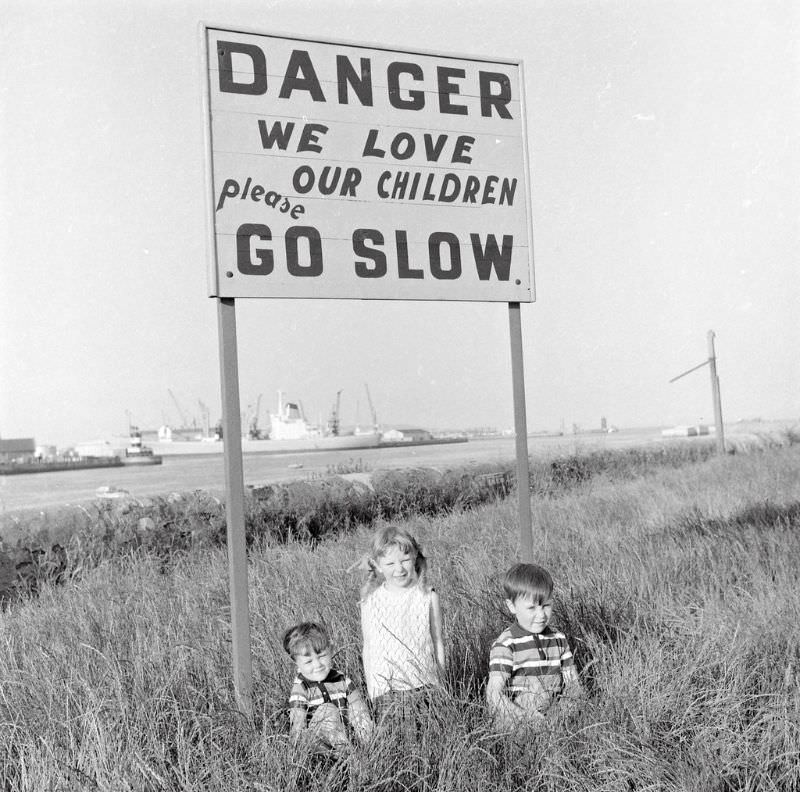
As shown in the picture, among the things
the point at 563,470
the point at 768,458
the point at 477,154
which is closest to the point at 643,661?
the point at 477,154

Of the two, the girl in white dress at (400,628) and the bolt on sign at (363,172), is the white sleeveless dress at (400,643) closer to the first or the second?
the girl in white dress at (400,628)

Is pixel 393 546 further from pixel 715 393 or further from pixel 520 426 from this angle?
pixel 715 393

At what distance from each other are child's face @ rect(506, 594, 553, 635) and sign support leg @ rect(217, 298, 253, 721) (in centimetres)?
112

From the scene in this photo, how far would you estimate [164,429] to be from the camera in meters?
45.4

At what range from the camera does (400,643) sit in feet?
10.3

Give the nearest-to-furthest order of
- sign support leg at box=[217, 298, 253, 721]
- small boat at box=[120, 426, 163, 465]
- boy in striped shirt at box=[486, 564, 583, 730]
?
boy in striped shirt at box=[486, 564, 583, 730] < sign support leg at box=[217, 298, 253, 721] < small boat at box=[120, 426, 163, 465]

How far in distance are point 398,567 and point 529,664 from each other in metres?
0.57

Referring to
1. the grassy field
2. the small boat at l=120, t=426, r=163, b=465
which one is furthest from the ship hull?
the grassy field

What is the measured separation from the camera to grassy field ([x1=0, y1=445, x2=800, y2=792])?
281cm

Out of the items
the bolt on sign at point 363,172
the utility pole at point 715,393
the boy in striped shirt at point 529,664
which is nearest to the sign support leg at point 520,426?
the bolt on sign at point 363,172

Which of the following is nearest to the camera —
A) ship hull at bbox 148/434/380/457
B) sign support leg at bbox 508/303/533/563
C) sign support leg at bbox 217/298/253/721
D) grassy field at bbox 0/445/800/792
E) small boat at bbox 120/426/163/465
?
grassy field at bbox 0/445/800/792

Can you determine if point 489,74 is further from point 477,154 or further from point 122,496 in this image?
point 122,496

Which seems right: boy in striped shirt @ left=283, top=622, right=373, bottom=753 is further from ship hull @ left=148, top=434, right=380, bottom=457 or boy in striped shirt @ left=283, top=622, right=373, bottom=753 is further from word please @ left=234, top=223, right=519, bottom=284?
ship hull @ left=148, top=434, right=380, bottom=457

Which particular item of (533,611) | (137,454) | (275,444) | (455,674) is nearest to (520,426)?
(455,674)
